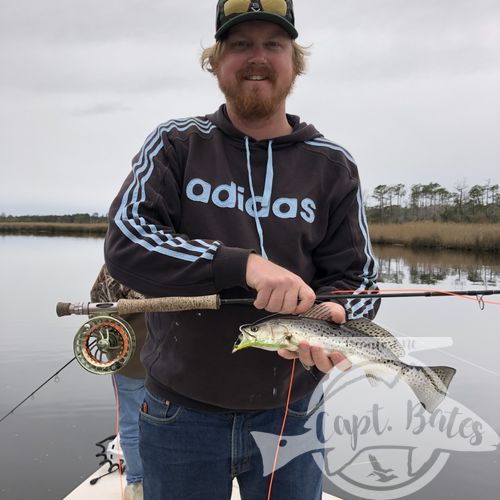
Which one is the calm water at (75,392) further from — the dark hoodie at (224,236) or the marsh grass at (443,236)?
the marsh grass at (443,236)

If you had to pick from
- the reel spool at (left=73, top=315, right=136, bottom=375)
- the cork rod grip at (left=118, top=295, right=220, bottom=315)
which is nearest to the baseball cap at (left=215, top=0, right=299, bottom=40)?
the cork rod grip at (left=118, top=295, right=220, bottom=315)

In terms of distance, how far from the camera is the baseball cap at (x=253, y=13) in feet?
7.34

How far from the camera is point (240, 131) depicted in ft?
7.97

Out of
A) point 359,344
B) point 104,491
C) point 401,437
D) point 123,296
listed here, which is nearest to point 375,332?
point 359,344

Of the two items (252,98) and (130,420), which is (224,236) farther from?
(130,420)

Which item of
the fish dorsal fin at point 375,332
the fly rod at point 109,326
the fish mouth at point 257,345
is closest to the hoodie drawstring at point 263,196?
the fly rod at point 109,326

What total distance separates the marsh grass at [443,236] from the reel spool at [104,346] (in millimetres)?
30418

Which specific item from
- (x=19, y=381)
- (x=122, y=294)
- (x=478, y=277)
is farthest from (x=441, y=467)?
(x=478, y=277)

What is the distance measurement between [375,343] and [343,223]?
1.91ft

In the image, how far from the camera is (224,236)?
2.26m

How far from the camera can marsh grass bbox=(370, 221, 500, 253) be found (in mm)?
30234

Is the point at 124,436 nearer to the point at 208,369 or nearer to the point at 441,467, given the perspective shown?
the point at 208,369

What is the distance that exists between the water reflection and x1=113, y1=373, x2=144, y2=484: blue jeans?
14101 mm

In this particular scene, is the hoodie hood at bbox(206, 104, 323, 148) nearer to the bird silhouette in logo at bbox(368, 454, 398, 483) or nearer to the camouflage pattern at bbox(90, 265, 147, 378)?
the camouflage pattern at bbox(90, 265, 147, 378)
